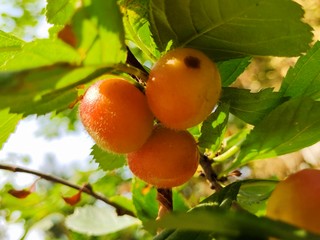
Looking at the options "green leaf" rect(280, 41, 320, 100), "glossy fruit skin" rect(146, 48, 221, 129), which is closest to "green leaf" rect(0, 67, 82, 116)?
"glossy fruit skin" rect(146, 48, 221, 129)

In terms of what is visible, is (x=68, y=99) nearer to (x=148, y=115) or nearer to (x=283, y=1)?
(x=148, y=115)

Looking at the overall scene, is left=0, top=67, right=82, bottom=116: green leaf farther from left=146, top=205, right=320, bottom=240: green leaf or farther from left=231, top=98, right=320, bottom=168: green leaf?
left=231, top=98, right=320, bottom=168: green leaf

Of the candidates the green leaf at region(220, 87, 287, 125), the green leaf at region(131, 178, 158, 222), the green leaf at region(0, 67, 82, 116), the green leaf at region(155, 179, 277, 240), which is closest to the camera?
the green leaf at region(0, 67, 82, 116)

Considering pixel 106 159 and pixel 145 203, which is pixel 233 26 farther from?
pixel 145 203

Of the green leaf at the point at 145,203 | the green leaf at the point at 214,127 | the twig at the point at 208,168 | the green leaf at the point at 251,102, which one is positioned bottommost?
the green leaf at the point at 145,203

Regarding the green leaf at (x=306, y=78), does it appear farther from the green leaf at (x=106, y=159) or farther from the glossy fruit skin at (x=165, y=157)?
the green leaf at (x=106, y=159)

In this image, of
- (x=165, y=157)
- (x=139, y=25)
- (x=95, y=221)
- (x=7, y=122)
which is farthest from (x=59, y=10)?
(x=95, y=221)

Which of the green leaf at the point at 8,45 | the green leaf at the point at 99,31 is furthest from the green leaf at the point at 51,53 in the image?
the green leaf at the point at 8,45
